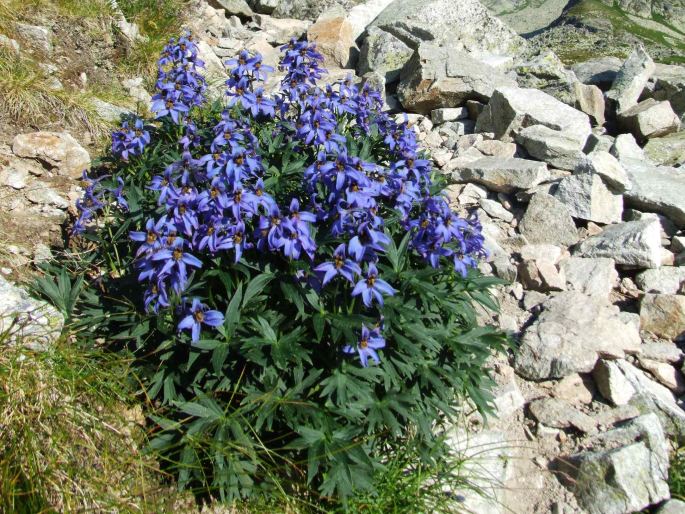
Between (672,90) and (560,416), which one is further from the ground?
(672,90)

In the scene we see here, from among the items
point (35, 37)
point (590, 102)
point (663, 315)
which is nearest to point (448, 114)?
point (590, 102)

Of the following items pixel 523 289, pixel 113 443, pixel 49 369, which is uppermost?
pixel 49 369

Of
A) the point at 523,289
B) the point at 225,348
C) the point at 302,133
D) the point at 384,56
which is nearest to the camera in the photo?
the point at 225,348

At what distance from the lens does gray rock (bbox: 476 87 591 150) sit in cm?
704

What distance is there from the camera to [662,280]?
17.0 feet

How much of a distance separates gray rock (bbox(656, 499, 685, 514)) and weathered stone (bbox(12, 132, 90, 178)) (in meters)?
5.16

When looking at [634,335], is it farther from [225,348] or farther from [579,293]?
[225,348]

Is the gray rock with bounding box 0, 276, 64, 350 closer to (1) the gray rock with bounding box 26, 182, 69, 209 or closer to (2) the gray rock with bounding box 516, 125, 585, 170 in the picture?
(1) the gray rock with bounding box 26, 182, 69, 209

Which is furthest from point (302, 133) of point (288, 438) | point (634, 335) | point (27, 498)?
point (634, 335)

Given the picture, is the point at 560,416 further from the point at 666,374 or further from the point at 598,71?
the point at 598,71

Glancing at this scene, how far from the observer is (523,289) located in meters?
5.23

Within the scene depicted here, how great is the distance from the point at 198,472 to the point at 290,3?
1004 centimetres

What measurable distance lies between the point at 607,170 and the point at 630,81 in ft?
9.19

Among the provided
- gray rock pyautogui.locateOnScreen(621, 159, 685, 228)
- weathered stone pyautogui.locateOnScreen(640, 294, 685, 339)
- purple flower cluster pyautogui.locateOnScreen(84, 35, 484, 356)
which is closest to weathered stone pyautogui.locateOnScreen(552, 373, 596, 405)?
weathered stone pyautogui.locateOnScreen(640, 294, 685, 339)
